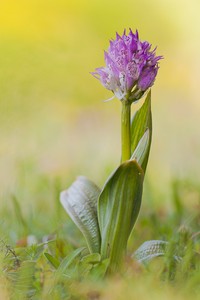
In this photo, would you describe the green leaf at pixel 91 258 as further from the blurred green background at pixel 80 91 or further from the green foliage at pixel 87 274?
the blurred green background at pixel 80 91

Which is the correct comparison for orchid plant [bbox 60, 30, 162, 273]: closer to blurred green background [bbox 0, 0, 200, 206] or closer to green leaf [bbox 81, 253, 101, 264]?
green leaf [bbox 81, 253, 101, 264]

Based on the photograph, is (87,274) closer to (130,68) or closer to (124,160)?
(124,160)

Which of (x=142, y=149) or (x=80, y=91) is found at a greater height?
(x=80, y=91)

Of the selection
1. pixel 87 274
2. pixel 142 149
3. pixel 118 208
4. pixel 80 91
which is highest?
pixel 80 91

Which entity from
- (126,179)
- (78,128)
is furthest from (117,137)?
(126,179)

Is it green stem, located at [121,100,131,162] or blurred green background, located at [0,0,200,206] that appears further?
blurred green background, located at [0,0,200,206]

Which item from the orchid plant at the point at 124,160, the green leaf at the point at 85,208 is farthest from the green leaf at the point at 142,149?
the green leaf at the point at 85,208

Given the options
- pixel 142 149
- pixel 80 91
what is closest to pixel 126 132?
pixel 142 149

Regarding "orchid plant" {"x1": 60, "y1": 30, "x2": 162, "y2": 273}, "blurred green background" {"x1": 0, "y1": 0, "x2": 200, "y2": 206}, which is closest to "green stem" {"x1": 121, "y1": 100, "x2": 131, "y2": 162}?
"orchid plant" {"x1": 60, "y1": 30, "x2": 162, "y2": 273}
